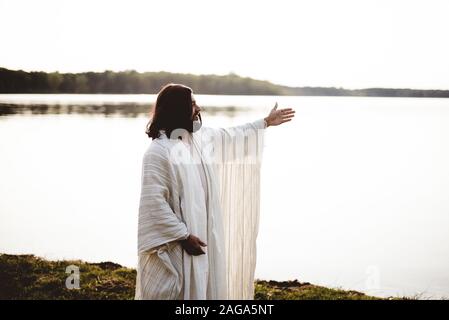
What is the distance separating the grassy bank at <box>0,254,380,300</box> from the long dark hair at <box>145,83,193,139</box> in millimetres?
1576

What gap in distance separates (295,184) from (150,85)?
7.40 feet

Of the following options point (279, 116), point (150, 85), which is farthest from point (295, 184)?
point (279, 116)

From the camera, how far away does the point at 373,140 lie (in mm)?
7016

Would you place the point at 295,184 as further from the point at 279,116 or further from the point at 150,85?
the point at 279,116

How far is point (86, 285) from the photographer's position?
397 centimetres

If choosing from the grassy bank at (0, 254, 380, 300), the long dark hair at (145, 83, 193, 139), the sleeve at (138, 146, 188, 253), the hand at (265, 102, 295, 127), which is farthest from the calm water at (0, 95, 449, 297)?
the long dark hair at (145, 83, 193, 139)

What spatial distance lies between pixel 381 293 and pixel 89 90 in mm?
3539

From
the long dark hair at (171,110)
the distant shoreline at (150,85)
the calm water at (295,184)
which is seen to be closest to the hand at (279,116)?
the long dark hair at (171,110)

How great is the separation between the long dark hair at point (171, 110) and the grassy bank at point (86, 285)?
5.17 feet

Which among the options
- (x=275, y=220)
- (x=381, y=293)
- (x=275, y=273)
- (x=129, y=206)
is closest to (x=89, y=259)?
(x=129, y=206)

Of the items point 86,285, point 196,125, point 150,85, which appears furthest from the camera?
point 150,85

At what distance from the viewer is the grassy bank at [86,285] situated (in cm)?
386

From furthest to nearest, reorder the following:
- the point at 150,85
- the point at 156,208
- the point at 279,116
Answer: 1. the point at 150,85
2. the point at 279,116
3. the point at 156,208

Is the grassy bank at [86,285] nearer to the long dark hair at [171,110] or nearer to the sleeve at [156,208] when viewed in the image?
the sleeve at [156,208]
